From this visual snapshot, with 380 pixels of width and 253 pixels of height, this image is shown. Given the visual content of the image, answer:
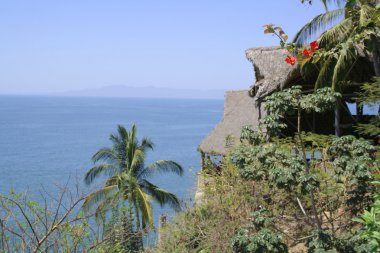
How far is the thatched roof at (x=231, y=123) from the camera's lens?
17.0 m

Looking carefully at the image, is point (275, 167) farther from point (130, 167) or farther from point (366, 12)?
point (130, 167)

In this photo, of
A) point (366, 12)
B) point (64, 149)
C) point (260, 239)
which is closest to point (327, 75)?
point (366, 12)

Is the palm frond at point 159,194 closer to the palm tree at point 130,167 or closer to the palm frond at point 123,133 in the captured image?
the palm tree at point 130,167

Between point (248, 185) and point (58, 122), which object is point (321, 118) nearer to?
point (248, 185)

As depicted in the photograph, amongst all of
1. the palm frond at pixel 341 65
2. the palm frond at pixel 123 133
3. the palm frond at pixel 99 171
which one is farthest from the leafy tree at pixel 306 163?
the palm frond at pixel 99 171

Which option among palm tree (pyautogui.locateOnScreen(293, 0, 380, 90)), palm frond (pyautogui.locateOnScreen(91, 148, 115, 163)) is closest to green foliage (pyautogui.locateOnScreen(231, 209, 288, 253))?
→ palm tree (pyautogui.locateOnScreen(293, 0, 380, 90))

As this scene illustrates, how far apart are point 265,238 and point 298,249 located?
2530 millimetres

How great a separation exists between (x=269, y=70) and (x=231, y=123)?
4176mm

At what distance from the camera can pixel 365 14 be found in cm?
1132

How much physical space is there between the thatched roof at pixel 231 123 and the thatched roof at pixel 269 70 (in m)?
2.59

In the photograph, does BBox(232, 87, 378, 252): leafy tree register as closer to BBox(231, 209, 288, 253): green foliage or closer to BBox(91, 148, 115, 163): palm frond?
BBox(231, 209, 288, 253): green foliage

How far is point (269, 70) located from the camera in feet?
45.4

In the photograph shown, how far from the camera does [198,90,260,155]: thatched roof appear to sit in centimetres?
1702

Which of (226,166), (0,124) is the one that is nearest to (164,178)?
(226,166)
